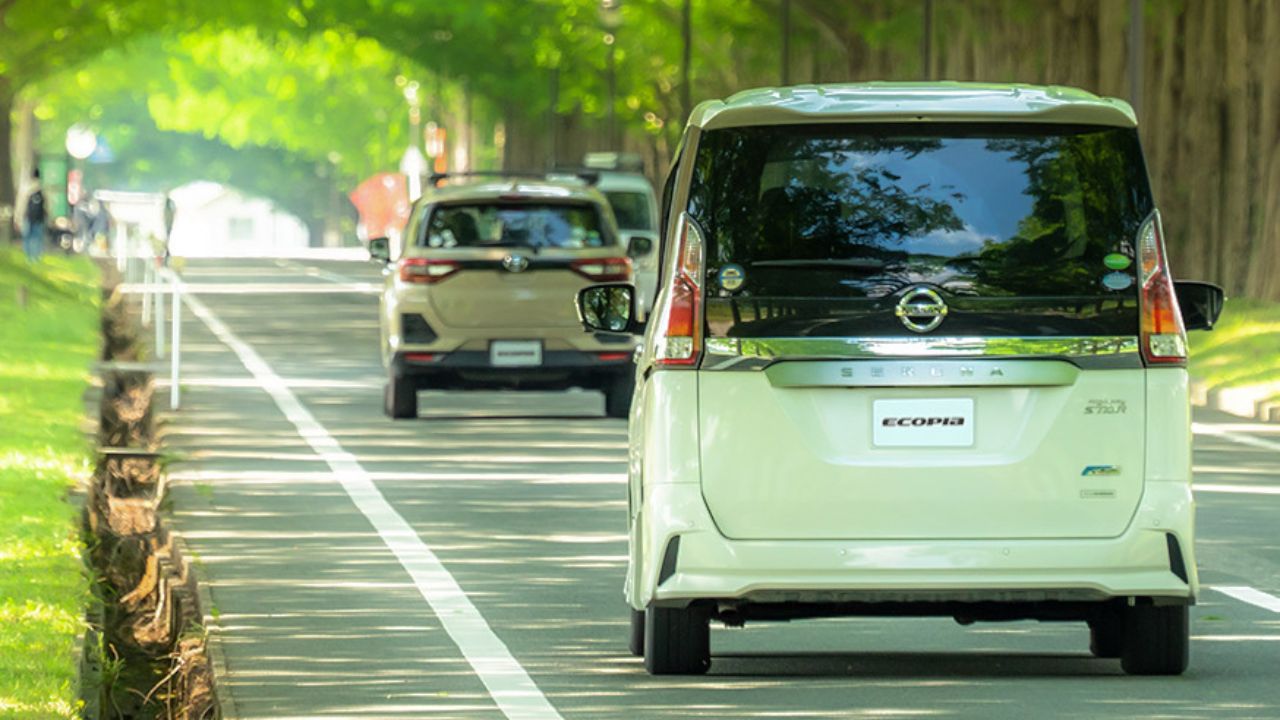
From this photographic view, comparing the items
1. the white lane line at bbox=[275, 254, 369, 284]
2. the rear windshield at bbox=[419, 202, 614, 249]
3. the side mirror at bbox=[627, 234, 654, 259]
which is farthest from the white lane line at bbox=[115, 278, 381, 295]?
the rear windshield at bbox=[419, 202, 614, 249]

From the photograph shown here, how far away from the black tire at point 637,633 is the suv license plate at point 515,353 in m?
12.0

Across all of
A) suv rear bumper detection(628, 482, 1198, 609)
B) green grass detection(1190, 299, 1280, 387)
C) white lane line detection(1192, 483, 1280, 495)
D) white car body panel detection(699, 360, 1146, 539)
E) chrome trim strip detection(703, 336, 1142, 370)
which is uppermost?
chrome trim strip detection(703, 336, 1142, 370)

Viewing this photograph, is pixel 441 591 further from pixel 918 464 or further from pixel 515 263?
pixel 515 263

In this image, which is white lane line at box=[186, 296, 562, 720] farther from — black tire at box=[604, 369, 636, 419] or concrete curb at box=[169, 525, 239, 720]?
black tire at box=[604, 369, 636, 419]

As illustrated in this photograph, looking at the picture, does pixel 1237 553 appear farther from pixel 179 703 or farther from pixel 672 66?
pixel 672 66

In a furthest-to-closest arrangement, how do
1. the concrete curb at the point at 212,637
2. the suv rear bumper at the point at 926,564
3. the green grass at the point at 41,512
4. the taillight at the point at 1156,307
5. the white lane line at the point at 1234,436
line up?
the white lane line at the point at 1234,436, the green grass at the point at 41,512, the concrete curb at the point at 212,637, the taillight at the point at 1156,307, the suv rear bumper at the point at 926,564

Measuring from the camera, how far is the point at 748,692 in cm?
955

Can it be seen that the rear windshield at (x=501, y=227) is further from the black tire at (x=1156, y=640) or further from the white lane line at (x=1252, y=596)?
the black tire at (x=1156, y=640)

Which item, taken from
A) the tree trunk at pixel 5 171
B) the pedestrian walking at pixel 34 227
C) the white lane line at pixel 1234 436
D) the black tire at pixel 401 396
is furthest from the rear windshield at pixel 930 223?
the tree trunk at pixel 5 171

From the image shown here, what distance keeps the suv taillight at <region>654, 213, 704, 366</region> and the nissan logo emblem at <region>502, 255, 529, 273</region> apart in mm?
13064

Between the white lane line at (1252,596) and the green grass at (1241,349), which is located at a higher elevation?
the green grass at (1241,349)

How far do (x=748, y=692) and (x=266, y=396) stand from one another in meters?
16.1

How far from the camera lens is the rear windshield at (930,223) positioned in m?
9.20

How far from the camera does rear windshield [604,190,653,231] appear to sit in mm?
41562
